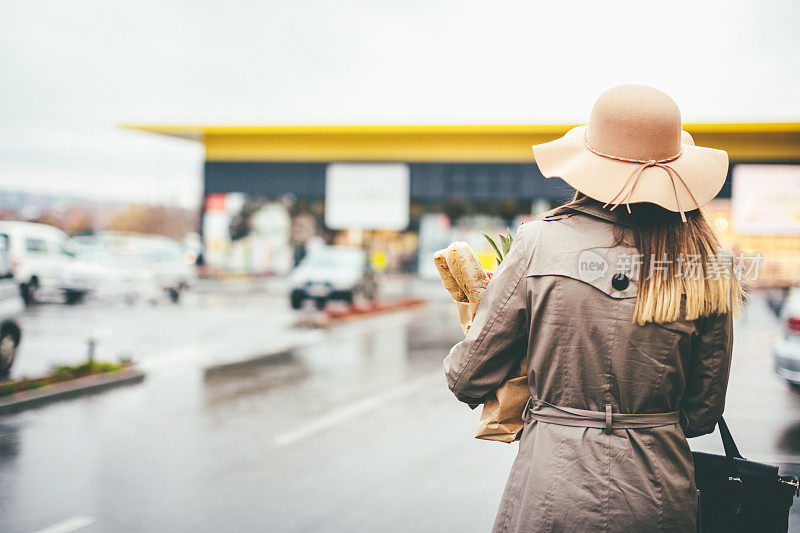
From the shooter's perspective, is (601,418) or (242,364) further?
(242,364)

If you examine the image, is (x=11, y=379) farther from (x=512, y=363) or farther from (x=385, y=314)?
(x=385, y=314)

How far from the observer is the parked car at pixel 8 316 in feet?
29.1

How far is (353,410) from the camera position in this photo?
26.0ft

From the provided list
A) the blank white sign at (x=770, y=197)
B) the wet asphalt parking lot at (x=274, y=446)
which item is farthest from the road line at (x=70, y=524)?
the blank white sign at (x=770, y=197)

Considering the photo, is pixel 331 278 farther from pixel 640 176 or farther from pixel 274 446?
pixel 640 176

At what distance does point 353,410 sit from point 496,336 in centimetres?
641

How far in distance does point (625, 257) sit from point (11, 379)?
9144 mm

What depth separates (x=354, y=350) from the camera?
13047 millimetres

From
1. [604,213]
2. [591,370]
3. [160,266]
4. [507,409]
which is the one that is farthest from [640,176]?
[160,266]

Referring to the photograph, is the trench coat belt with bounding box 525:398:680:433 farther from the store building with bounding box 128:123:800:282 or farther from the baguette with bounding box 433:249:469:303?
the store building with bounding box 128:123:800:282

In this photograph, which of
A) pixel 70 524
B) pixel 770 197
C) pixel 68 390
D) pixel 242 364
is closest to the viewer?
pixel 70 524

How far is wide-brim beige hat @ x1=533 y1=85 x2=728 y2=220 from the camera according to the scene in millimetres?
1676

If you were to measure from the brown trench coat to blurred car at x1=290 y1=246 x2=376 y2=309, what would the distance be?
1924 cm

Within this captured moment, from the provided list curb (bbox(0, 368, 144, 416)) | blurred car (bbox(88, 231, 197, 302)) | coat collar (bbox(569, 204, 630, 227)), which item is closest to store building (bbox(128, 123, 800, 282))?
blurred car (bbox(88, 231, 197, 302))
